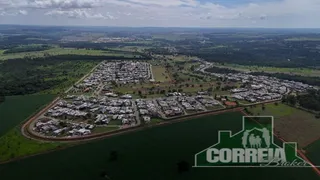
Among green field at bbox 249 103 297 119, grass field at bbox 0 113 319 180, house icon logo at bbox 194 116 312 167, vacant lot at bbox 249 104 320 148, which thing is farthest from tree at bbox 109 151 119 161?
green field at bbox 249 103 297 119

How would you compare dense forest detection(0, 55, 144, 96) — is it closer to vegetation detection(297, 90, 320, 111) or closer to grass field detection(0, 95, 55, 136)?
grass field detection(0, 95, 55, 136)

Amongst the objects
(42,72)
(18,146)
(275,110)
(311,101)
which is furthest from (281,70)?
(18,146)

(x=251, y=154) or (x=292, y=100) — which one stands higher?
(x=292, y=100)

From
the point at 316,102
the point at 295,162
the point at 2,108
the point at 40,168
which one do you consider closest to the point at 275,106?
the point at 316,102

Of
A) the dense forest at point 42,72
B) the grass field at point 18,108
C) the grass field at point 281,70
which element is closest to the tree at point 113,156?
the grass field at point 18,108

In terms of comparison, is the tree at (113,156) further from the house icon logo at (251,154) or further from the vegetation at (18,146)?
the house icon logo at (251,154)

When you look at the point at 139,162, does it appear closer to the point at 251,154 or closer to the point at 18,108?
the point at 251,154
